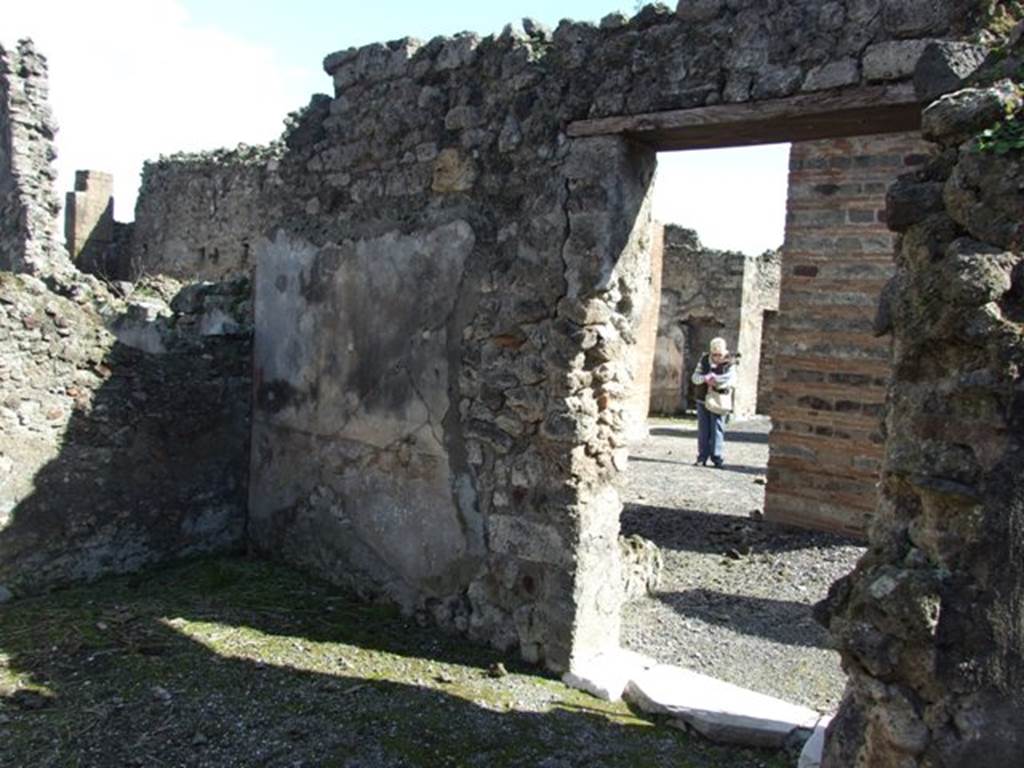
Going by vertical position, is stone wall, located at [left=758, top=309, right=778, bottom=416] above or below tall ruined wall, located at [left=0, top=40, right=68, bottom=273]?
below

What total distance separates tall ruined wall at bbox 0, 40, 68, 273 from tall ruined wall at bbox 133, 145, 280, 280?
3.77 metres

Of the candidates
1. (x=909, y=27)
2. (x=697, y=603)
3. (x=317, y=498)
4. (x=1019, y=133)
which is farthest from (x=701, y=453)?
(x=1019, y=133)

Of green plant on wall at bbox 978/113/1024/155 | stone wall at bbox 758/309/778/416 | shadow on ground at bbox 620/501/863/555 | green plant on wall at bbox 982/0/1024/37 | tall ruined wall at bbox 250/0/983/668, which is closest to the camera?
green plant on wall at bbox 978/113/1024/155

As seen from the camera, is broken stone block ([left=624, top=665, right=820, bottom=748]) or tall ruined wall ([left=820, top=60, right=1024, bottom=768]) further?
broken stone block ([left=624, top=665, right=820, bottom=748])

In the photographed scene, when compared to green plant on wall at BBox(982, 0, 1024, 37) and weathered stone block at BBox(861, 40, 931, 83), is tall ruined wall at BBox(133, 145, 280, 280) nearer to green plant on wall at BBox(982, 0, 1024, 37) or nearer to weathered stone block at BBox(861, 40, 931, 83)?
weathered stone block at BBox(861, 40, 931, 83)

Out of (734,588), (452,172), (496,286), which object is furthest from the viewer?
(734,588)

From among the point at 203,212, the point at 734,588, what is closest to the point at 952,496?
the point at 734,588

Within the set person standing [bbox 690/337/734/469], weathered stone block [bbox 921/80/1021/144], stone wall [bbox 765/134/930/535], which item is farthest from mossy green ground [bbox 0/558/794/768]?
person standing [bbox 690/337/734/469]

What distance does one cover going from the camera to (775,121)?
11.8ft

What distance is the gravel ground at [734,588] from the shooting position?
4461 mm

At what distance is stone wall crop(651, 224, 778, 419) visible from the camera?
1730 cm

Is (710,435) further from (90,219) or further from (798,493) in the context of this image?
(90,219)

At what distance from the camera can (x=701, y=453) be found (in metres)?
10.5

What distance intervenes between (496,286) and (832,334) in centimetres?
369
